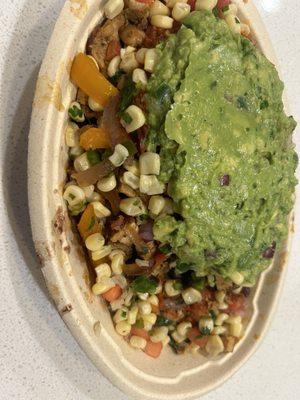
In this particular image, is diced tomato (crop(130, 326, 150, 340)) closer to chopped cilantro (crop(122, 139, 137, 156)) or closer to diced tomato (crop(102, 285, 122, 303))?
diced tomato (crop(102, 285, 122, 303))

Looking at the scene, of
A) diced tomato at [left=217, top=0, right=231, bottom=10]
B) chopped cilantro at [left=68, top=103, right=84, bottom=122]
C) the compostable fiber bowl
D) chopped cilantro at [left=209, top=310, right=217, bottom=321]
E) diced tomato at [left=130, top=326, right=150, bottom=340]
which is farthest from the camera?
chopped cilantro at [left=209, top=310, right=217, bottom=321]

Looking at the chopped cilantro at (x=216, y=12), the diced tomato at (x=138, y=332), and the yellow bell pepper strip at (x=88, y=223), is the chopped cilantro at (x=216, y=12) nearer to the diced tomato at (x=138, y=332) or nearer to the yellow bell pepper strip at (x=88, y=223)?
the yellow bell pepper strip at (x=88, y=223)

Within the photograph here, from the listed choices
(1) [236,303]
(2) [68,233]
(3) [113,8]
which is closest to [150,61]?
(3) [113,8]

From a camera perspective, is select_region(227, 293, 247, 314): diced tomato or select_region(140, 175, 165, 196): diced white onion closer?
select_region(140, 175, 165, 196): diced white onion

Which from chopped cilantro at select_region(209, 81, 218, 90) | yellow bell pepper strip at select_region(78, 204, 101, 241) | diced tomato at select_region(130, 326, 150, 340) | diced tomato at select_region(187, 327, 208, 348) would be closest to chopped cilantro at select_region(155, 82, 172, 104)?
chopped cilantro at select_region(209, 81, 218, 90)

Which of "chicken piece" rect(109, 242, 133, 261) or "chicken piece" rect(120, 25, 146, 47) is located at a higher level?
"chicken piece" rect(120, 25, 146, 47)

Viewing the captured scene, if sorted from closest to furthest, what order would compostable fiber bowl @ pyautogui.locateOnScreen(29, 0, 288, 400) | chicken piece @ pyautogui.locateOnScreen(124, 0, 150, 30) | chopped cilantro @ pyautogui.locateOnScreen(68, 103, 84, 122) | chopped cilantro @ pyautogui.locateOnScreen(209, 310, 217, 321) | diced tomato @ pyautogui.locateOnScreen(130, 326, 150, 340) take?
1. compostable fiber bowl @ pyautogui.locateOnScreen(29, 0, 288, 400)
2. chopped cilantro @ pyautogui.locateOnScreen(68, 103, 84, 122)
3. chicken piece @ pyautogui.locateOnScreen(124, 0, 150, 30)
4. diced tomato @ pyautogui.locateOnScreen(130, 326, 150, 340)
5. chopped cilantro @ pyautogui.locateOnScreen(209, 310, 217, 321)
